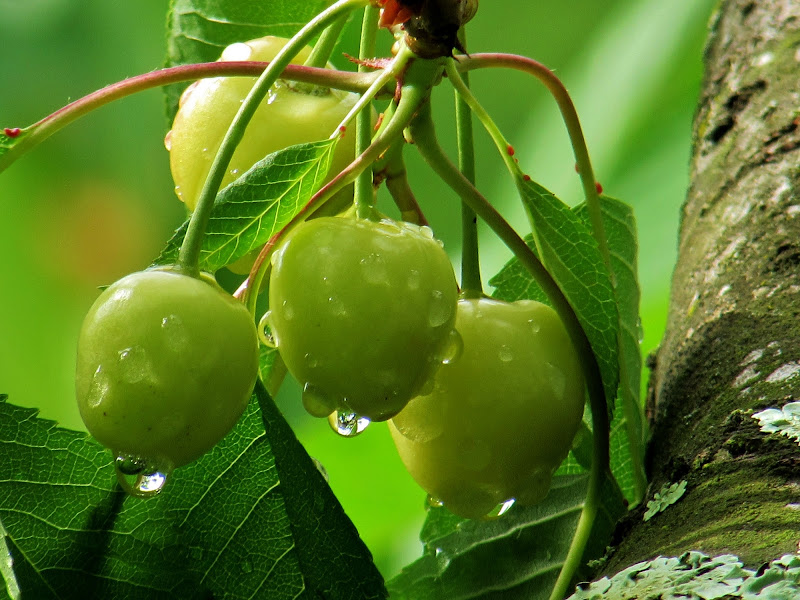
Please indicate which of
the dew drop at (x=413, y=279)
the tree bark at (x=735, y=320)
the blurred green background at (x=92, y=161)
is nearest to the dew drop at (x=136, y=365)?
the dew drop at (x=413, y=279)

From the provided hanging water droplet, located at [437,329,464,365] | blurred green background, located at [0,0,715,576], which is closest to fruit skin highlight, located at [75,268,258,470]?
hanging water droplet, located at [437,329,464,365]

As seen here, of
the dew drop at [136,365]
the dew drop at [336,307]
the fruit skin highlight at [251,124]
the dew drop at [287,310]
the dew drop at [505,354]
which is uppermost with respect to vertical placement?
the fruit skin highlight at [251,124]

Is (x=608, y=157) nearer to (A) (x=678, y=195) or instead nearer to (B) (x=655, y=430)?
(A) (x=678, y=195)

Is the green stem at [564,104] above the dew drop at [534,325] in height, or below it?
above

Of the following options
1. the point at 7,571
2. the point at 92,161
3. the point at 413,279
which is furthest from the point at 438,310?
the point at 92,161

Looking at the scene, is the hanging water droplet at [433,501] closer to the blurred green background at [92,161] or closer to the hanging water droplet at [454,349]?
the hanging water droplet at [454,349]

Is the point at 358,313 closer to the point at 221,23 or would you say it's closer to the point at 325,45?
the point at 325,45

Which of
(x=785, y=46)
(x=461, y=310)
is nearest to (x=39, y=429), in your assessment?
(x=461, y=310)
